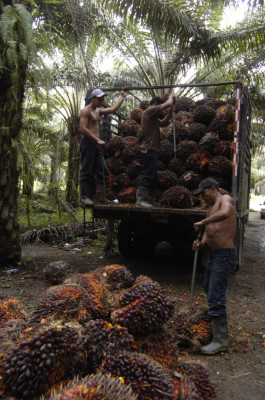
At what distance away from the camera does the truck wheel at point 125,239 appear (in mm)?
7023

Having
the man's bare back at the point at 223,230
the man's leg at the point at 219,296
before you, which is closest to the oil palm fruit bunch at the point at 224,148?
the man's bare back at the point at 223,230

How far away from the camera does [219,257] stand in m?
3.55

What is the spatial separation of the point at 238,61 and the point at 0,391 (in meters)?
12.4

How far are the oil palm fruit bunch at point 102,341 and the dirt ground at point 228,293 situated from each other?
34.9 inches

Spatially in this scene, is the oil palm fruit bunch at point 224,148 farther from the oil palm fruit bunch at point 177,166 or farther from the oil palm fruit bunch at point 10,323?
the oil palm fruit bunch at point 10,323

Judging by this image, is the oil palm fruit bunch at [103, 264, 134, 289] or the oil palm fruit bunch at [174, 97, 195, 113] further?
the oil palm fruit bunch at [174, 97, 195, 113]

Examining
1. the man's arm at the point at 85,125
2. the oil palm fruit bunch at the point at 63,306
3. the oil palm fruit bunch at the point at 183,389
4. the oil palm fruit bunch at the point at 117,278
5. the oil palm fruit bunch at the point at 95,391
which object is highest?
the man's arm at the point at 85,125

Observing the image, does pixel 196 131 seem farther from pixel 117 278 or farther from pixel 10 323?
pixel 10 323

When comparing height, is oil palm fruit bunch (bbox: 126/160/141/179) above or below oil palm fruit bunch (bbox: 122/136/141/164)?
below

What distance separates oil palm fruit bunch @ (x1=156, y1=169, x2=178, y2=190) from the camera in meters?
5.94

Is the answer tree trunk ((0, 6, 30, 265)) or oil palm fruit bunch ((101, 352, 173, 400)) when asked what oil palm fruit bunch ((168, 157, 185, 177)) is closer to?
tree trunk ((0, 6, 30, 265))

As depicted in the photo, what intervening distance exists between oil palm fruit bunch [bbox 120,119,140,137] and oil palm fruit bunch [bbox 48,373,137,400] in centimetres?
574

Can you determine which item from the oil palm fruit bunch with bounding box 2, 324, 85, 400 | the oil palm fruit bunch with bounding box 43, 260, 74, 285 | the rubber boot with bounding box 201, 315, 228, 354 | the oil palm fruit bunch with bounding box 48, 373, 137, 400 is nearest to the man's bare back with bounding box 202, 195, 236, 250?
the rubber boot with bounding box 201, 315, 228, 354

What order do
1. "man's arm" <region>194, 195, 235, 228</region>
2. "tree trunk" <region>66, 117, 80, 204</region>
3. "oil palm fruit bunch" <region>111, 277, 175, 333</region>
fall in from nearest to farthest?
"oil palm fruit bunch" <region>111, 277, 175, 333</region> → "man's arm" <region>194, 195, 235, 228</region> → "tree trunk" <region>66, 117, 80, 204</region>
